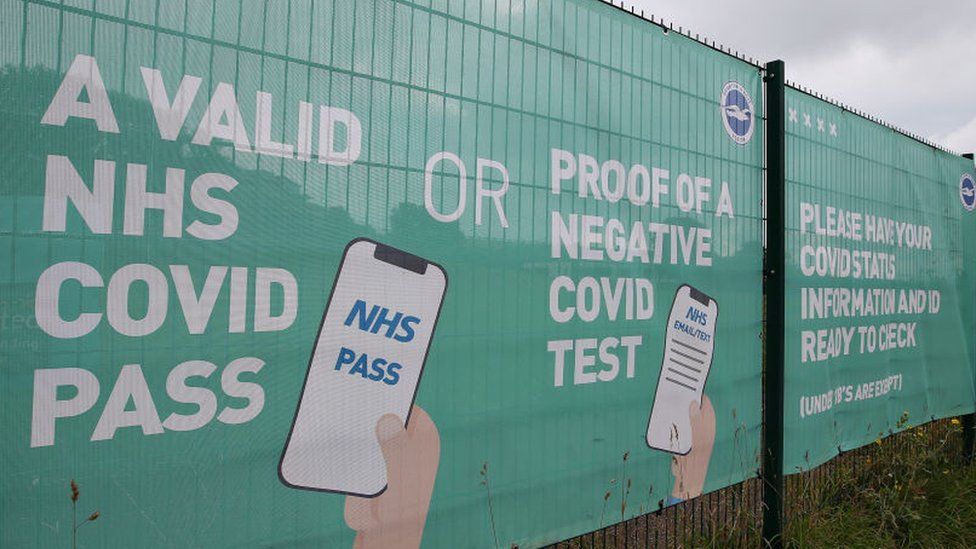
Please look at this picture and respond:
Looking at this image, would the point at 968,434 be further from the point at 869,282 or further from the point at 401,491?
the point at 401,491

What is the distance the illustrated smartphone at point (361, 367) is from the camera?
196 centimetres

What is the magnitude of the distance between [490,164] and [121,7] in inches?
43.9

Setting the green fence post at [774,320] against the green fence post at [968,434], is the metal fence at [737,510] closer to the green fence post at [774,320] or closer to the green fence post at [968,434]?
the green fence post at [774,320]

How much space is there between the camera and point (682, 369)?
3.04 m

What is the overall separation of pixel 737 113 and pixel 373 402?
227 cm

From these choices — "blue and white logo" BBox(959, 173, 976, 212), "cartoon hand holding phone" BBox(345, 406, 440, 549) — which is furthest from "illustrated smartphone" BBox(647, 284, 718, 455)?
"blue and white logo" BBox(959, 173, 976, 212)

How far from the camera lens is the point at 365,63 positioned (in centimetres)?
206

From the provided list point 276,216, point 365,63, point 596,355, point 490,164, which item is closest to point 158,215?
point 276,216

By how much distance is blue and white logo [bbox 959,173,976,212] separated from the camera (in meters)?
5.37

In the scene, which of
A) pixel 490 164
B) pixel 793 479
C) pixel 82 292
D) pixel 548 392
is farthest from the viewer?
pixel 793 479

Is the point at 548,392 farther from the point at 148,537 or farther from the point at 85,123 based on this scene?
the point at 85,123

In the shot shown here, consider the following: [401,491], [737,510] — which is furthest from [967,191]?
[401,491]

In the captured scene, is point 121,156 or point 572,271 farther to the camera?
point 572,271

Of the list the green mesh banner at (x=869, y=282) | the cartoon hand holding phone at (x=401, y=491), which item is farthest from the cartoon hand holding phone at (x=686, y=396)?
the cartoon hand holding phone at (x=401, y=491)
